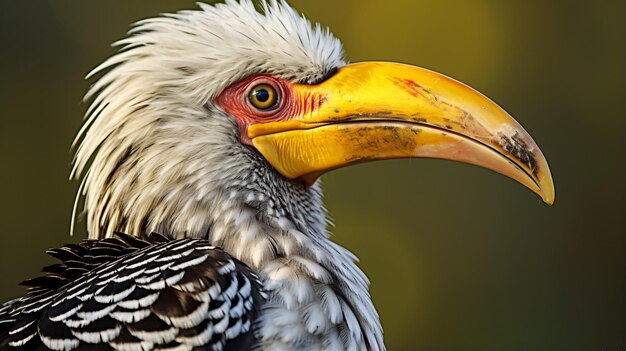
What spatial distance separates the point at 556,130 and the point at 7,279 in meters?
4.94

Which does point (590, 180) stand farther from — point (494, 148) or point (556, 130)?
point (494, 148)

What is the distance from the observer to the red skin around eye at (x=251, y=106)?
3.15m

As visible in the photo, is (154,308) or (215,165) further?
(215,165)

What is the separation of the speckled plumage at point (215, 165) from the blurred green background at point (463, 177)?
4.55m

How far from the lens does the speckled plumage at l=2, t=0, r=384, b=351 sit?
2.95 meters

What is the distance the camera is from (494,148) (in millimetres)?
2965

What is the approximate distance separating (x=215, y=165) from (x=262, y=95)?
0.32 meters

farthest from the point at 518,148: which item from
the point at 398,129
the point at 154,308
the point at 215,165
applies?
the point at 154,308

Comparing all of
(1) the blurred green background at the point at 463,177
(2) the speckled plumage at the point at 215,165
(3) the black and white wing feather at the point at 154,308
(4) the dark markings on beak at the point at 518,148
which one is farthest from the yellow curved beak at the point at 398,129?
(1) the blurred green background at the point at 463,177

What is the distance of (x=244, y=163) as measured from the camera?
10.1ft

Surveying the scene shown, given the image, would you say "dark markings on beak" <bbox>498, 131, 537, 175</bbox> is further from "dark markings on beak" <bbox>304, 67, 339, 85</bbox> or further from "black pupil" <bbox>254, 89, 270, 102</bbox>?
"black pupil" <bbox>254, 89, 270, 102</bbox>

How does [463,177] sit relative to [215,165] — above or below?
above

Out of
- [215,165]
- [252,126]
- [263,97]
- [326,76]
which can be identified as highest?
[326,76]

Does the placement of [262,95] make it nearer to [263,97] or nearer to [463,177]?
[263,97]
